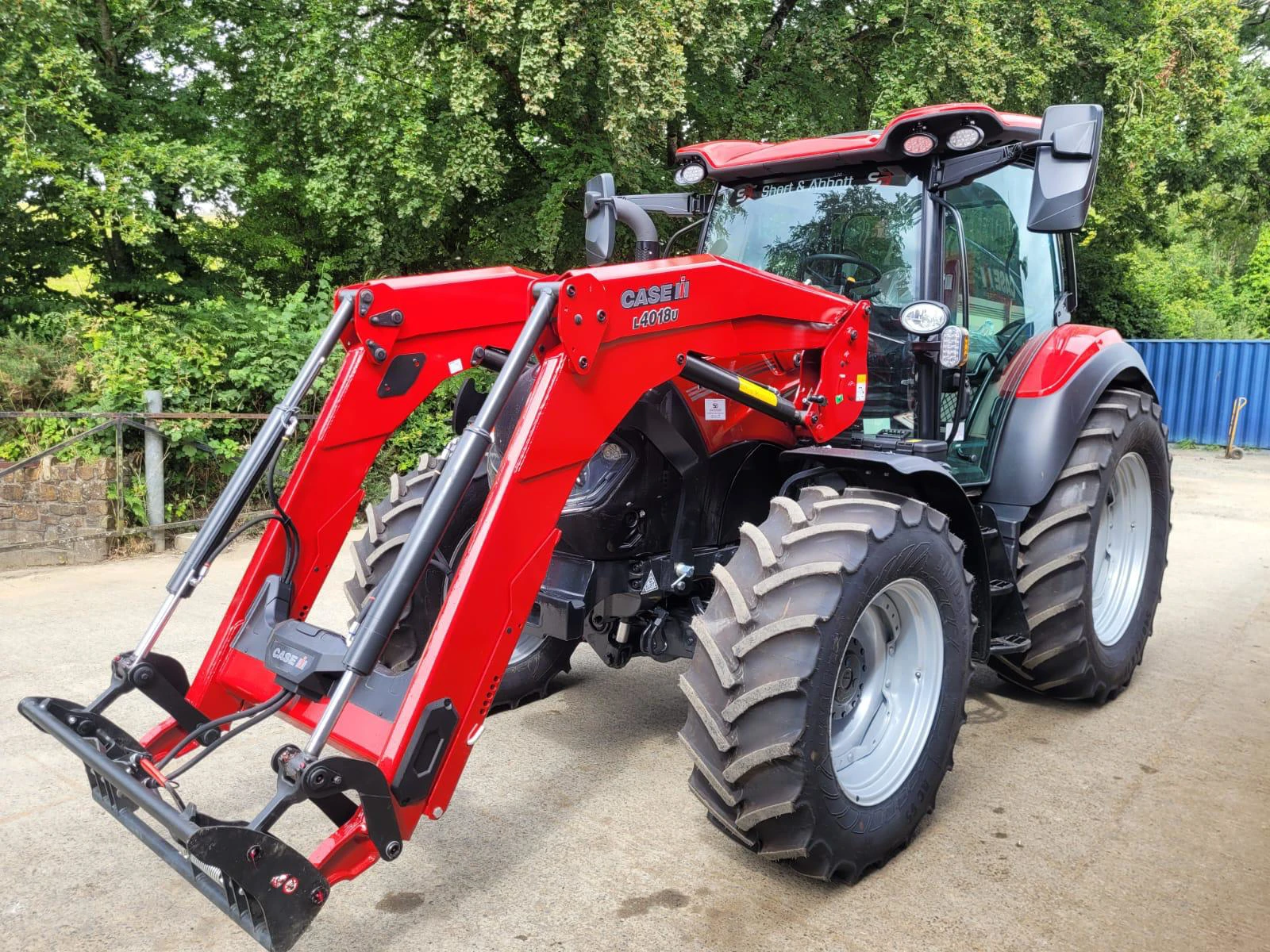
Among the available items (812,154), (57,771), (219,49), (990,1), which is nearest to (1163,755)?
(812,154)

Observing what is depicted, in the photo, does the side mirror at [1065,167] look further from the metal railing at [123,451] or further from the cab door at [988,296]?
the metal railing at [123,451]

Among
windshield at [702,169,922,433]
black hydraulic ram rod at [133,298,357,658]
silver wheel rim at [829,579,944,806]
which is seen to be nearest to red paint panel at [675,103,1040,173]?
windshield at [702,169,922,433]

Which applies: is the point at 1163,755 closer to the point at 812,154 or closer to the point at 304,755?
the point at 812,154

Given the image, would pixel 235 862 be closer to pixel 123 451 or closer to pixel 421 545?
pixel 421 545

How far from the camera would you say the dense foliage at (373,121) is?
27.0 feet

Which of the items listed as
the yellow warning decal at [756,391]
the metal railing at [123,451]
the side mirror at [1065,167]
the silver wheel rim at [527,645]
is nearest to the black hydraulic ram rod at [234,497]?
the yellow warning decal at [756,391]

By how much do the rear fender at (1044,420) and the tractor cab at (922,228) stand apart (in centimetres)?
9

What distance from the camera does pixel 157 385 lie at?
7855 millimetres

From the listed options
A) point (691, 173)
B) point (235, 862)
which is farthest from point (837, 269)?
point (235, 862)

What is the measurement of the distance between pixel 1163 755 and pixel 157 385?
7.36 metres

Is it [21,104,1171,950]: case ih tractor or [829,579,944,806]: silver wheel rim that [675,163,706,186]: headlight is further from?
[829,579,944,806]: silver wheel rim

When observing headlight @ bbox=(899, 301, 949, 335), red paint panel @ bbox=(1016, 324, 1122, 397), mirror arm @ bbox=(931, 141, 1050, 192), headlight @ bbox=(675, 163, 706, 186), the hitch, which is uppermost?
headlight @ bbox=(675, 163, 706, 186)

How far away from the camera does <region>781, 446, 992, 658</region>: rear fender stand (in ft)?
10.9

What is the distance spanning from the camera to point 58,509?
7355mm
